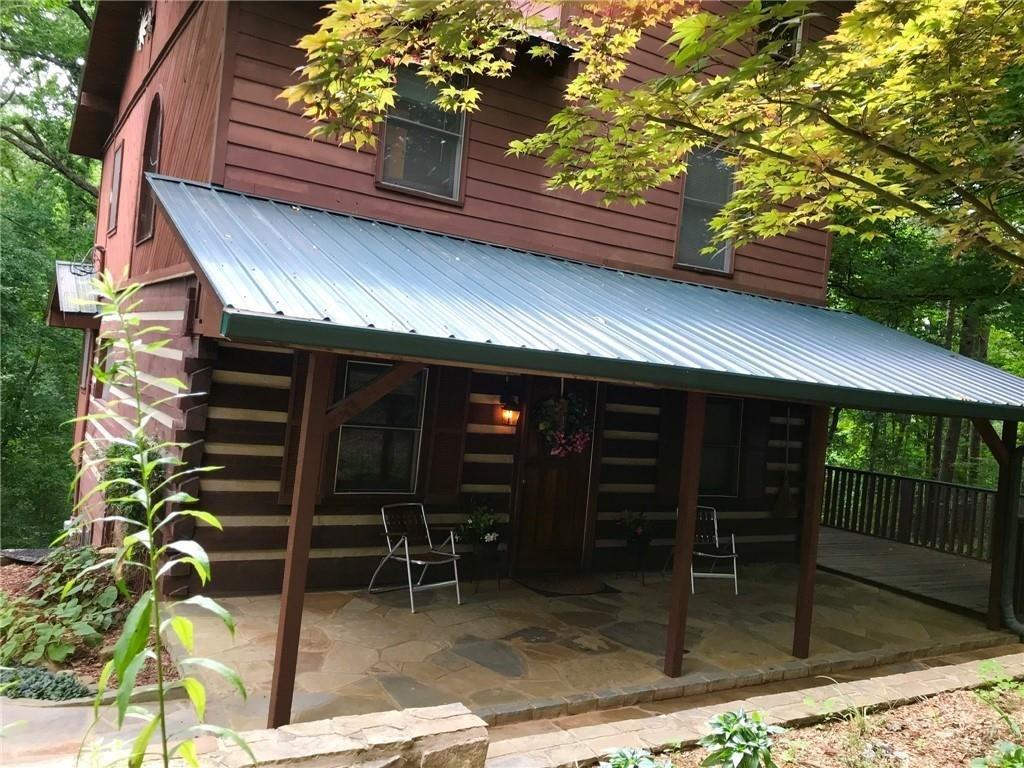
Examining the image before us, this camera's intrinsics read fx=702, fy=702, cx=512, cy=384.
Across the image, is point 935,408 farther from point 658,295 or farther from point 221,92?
point 221,92

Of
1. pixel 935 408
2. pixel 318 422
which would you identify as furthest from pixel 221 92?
pixel 935 408

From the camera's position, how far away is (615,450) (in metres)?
7.82

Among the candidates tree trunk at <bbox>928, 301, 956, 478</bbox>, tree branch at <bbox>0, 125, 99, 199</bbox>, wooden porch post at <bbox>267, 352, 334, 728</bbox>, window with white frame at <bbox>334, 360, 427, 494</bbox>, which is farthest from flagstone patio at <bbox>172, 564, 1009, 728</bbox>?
tree branch at <bbox>0, 125, 99, 199</bbox>

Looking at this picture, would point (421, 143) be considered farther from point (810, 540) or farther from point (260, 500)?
point (810, 540)

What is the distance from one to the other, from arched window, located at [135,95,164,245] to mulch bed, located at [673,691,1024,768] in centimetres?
769

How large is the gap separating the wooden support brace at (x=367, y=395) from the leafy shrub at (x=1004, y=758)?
3136 millimetres

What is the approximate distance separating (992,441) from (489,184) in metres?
5.47

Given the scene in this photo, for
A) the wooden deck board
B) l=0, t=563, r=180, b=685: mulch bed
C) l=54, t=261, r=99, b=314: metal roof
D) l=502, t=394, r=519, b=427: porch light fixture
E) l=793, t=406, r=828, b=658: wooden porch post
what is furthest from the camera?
l=54, t=261, r=99, b=314: metal roof

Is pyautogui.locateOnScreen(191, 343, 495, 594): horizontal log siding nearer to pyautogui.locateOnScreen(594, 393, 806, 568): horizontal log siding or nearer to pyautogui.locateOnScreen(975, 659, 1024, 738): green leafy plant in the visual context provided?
pyautogui.locateOnScreen(594, 393, 806, 568): horizontal log siding

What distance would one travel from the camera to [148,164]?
8.45 m

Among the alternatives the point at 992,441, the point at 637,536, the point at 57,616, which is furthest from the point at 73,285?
the point at 992,441

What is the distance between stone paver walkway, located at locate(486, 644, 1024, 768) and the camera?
2.91m

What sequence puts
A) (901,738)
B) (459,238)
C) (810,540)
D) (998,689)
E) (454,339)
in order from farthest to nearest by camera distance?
1. (459,238)
2. (810,540)
3. (998,689)
4. (454,339)
5. (901,738)

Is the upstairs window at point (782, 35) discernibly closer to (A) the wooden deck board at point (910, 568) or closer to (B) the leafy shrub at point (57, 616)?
(B) the leafy shrub at point (57, 616)
